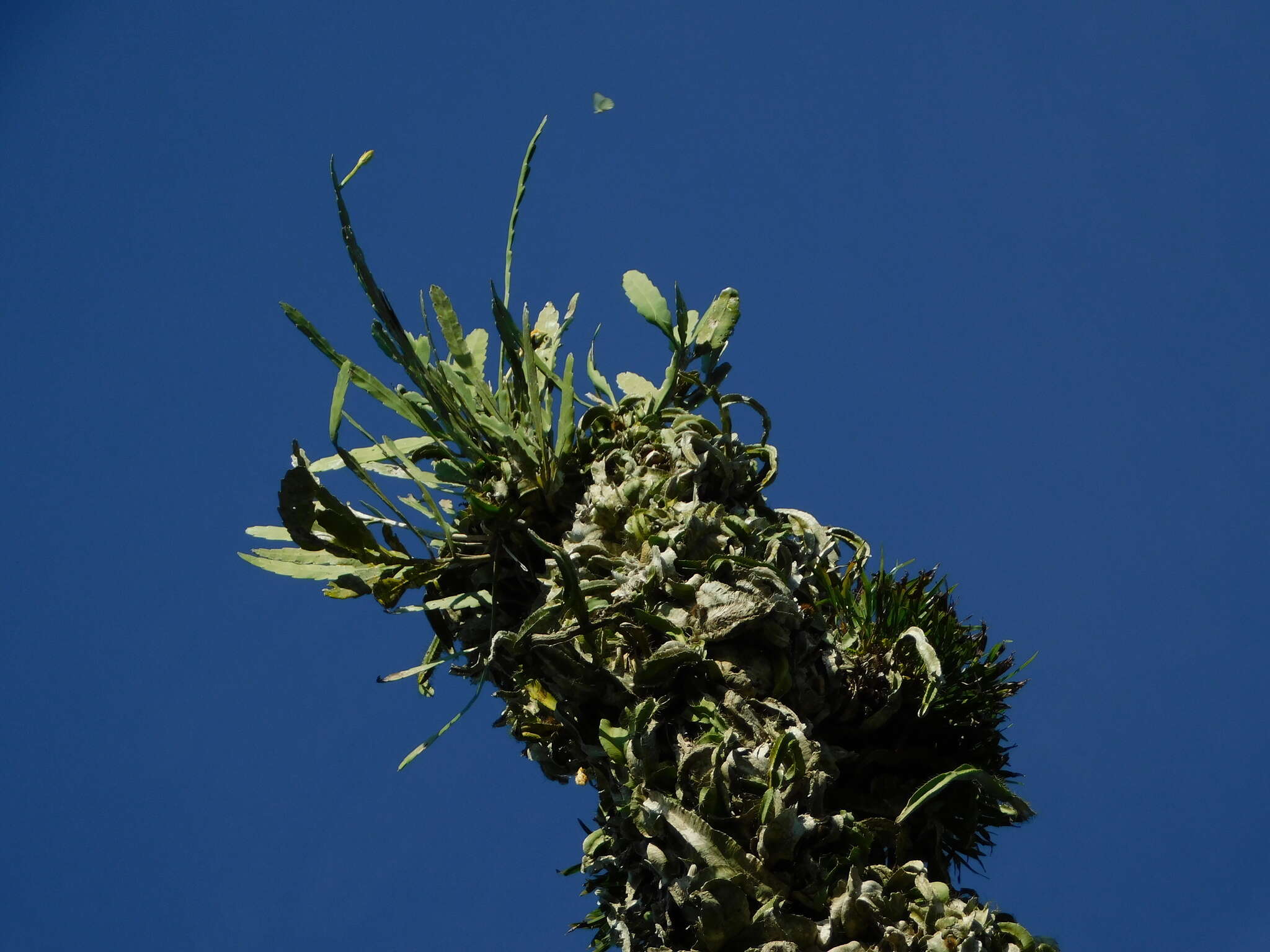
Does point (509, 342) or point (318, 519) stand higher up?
point (509, 342)

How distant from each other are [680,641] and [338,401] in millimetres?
1044

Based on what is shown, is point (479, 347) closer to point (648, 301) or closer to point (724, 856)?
point (648, 301)

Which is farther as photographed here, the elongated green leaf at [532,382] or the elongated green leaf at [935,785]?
the elongated green leaf at [532,382]

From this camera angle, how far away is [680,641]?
2984mm

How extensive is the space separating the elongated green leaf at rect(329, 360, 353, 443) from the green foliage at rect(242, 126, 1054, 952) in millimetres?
13

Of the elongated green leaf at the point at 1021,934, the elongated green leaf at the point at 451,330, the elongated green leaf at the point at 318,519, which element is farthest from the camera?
the elongated green leaf at the point at 451,330

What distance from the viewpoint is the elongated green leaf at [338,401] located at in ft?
11.0

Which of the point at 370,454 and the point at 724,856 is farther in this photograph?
the point at 370,454

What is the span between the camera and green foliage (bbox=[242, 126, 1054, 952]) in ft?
9.09

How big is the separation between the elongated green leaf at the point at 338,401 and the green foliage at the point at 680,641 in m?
0.01

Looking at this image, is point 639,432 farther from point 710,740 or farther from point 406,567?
point 710,740

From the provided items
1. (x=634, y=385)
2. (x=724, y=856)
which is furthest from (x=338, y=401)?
(x=724, y=856)

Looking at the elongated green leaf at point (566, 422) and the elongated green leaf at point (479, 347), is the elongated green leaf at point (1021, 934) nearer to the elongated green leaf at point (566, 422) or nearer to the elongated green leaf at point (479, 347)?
the elongated green leaf at point (566, 422)

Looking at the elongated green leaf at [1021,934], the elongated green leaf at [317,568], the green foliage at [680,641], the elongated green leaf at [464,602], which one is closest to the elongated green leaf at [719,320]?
the green foliage at [680,641]
